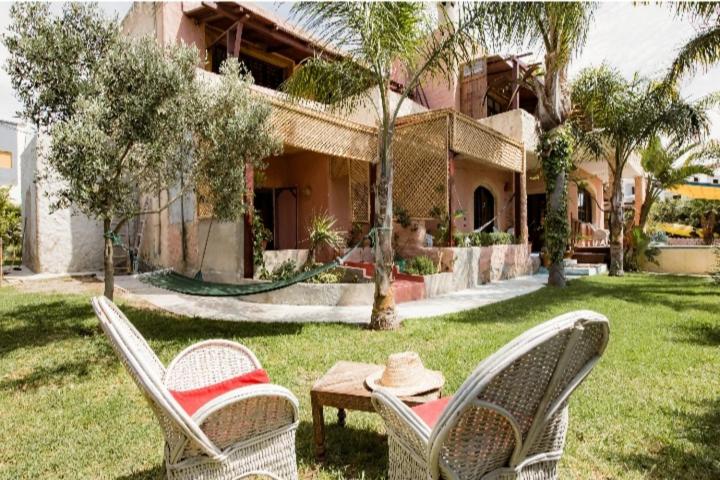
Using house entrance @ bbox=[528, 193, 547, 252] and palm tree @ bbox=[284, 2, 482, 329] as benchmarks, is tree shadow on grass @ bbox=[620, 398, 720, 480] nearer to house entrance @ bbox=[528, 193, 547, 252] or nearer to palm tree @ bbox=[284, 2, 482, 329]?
palm tree @ bbox=[284, 2, 482, 329]

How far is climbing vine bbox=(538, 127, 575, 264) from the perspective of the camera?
366 inches

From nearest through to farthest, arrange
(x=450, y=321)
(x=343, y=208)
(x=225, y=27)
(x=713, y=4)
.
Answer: (x=450, y=321)
(x=713, y=4)
(x=225, y=27)
(x=343, y=208)

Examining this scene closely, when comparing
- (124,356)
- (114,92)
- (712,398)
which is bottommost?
(712,398)

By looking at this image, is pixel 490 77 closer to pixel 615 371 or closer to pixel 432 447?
pixel 615 371

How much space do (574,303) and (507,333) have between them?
262 centimetres

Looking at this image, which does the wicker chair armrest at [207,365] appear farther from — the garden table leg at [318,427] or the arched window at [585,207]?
the arched window at [585,207]

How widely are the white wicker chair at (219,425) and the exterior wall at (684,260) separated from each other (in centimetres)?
1449

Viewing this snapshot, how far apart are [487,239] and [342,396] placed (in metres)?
9.12

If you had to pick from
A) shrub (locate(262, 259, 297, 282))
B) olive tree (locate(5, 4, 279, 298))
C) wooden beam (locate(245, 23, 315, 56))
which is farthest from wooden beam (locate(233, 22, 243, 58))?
shrub (locate(262, 259, 297, 282))

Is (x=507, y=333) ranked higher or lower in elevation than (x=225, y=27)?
lower

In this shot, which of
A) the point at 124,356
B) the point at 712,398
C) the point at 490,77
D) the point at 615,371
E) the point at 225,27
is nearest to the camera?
the point at 124,356

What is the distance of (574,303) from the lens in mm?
7266

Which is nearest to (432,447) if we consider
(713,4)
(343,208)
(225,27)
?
(713,4)

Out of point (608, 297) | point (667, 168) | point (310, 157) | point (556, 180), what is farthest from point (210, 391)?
point (667, 168)
